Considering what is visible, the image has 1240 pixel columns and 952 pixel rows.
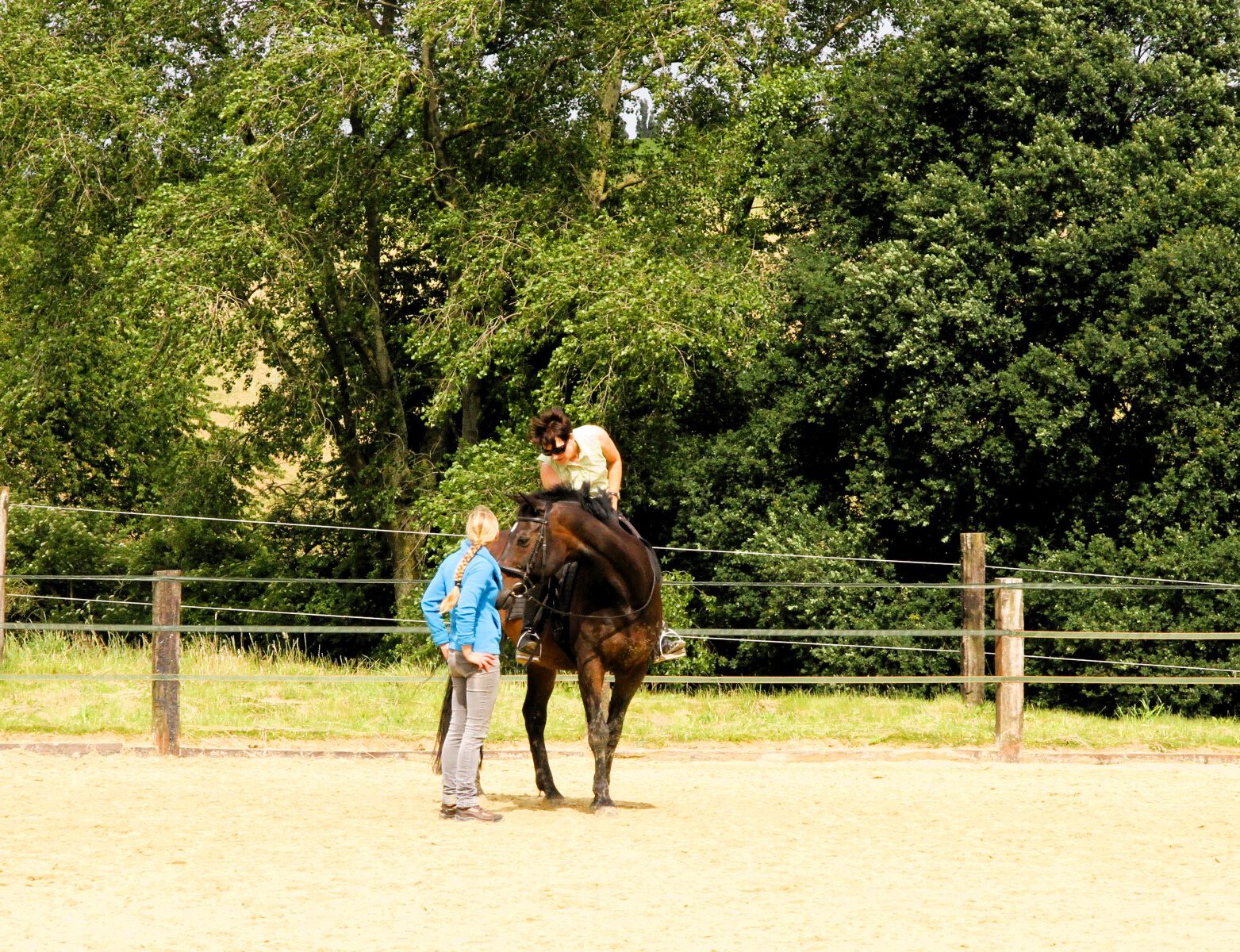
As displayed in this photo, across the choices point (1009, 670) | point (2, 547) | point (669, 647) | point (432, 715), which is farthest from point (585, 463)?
point (2, 547)

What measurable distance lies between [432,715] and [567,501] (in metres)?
5.22

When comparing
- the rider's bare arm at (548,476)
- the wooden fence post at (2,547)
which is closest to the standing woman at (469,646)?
the rider's bare arm at (548,476)

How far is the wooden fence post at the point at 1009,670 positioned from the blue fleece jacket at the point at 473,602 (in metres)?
5.44

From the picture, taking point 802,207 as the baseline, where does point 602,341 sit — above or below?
below

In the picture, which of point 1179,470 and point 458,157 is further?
point 458,157

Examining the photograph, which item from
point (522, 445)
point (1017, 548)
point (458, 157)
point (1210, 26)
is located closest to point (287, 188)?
point (458, 157)

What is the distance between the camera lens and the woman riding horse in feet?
31.4

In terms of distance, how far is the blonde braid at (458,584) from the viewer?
356 inches

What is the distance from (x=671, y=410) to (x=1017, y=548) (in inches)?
196

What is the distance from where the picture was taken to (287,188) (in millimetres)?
20469

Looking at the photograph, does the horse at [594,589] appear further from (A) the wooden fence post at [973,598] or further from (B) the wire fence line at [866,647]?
(B) the wire fence line at [866,647]

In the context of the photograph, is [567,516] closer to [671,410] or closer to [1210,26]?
[671,410]

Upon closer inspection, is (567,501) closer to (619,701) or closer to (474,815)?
(619,701)

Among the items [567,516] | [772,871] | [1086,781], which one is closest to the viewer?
[772,871]
